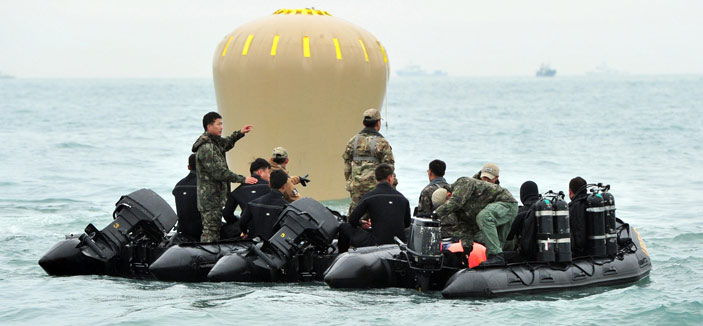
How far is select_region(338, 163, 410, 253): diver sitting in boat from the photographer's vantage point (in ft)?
33.5

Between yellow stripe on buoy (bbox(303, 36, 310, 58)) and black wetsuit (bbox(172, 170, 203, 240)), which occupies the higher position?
yellow stripe on buoy (bbox(303, 36, 310, 58))

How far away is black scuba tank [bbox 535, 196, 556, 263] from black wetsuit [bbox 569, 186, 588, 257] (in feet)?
1.57

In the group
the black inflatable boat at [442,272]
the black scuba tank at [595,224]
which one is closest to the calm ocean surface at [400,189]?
the black inflatable boat at [442,272]

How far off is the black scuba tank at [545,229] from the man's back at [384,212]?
1.35 m

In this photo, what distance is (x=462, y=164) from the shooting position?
31016 mm

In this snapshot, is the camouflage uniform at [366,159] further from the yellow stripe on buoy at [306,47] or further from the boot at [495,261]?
the yellow stripe on buoy at [306,47]

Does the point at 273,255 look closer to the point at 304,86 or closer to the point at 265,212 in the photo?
the point at 265,212

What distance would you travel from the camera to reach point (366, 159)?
36.8ft

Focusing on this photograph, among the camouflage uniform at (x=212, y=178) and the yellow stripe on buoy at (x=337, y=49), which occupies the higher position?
the yellow stripe on buoy at (x=337, y=49)

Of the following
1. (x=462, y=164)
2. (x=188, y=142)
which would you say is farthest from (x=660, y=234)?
(x=188, y=142)

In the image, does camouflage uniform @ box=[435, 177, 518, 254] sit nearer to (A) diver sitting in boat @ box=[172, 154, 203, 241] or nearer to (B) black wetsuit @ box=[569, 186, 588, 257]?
(B) black wetsuit @ box=[569, 186, 588, 257]

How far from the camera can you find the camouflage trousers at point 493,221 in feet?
32.3

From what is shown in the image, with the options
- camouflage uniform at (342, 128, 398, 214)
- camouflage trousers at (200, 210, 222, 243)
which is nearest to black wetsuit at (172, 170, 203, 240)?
camouflage trousers at (200, 210, 222, 243)

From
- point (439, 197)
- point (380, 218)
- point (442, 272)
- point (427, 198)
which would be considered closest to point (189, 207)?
point (380, 218)
